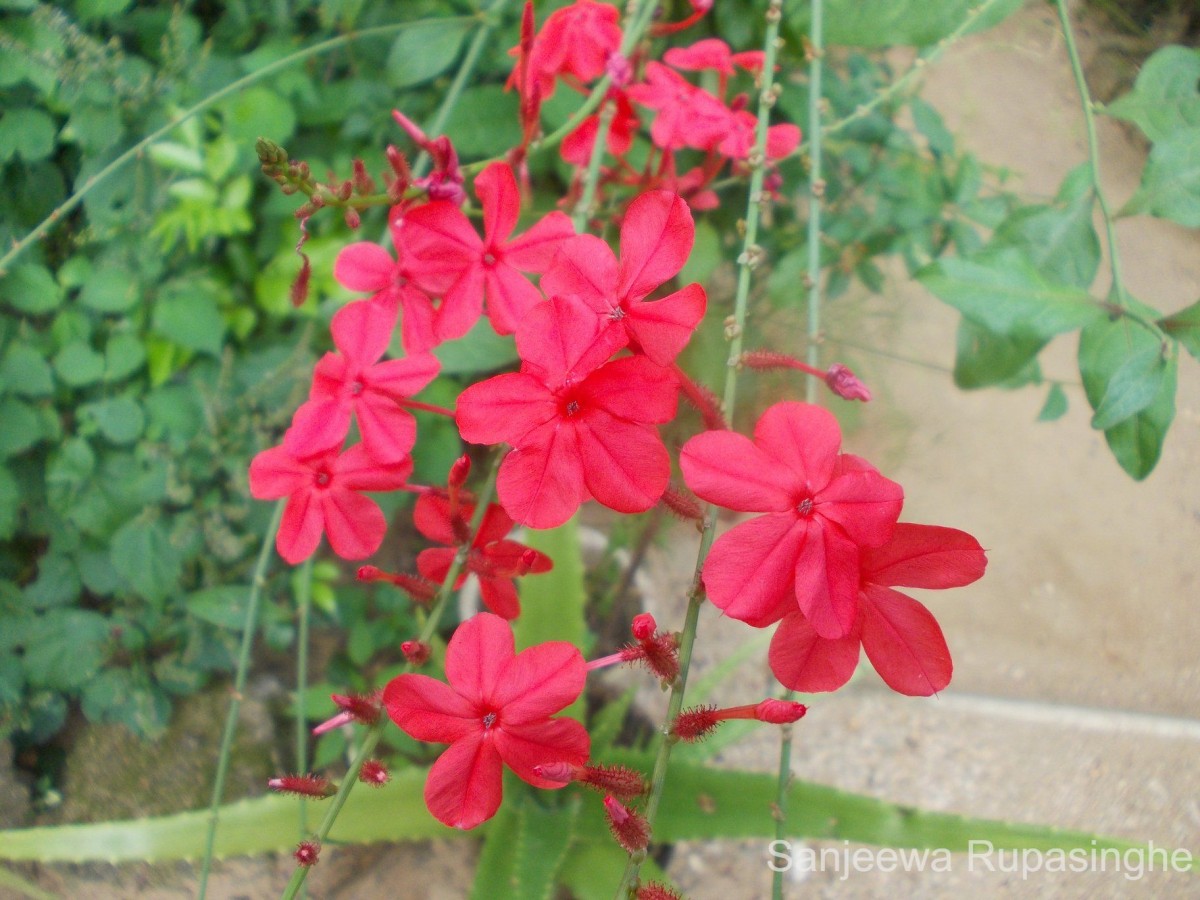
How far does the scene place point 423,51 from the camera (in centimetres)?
92

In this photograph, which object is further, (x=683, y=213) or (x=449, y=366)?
(x=449, y=366)

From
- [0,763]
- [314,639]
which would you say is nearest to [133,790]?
[0,763]

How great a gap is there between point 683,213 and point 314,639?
3.59 ft

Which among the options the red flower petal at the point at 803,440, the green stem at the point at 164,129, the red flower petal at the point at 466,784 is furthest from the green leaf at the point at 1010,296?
the green stem at the point at 164,129

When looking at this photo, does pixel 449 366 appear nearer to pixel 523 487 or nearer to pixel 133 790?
pixel 523 487

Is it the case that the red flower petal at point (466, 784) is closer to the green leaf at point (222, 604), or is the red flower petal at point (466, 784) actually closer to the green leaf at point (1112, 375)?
the green leaf at point (1112, 375)

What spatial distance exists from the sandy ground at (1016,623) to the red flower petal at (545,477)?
0.92m

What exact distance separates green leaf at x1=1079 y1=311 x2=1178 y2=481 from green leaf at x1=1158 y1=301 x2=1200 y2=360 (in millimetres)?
15

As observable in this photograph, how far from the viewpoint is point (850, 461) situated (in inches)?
16.8

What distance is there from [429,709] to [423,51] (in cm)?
79

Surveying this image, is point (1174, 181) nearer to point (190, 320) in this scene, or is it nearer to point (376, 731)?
point (376, 731)

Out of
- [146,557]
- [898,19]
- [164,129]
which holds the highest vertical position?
[164,129]

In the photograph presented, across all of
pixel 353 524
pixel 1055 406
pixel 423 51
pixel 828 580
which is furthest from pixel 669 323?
pixel 1055 406

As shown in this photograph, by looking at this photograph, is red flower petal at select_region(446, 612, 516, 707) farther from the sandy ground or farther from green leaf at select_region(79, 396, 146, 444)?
the sandy ground
